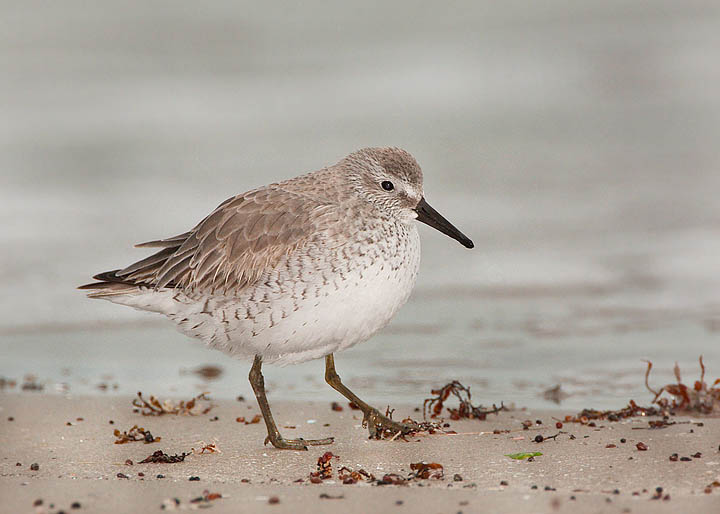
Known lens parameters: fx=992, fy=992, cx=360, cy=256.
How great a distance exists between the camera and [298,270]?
538 cm

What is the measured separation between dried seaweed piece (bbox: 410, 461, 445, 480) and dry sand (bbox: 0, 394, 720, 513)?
0.21ft

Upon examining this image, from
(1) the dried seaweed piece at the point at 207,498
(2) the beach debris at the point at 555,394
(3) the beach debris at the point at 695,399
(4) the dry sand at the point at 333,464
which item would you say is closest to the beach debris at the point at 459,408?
(4) the dry sand at the point at 333,464

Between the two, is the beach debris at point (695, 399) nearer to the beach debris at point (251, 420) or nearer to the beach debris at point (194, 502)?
the beach debris at point (251, 420)

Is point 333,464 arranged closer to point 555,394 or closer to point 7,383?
point 555,394

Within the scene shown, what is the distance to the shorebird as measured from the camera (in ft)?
17.6

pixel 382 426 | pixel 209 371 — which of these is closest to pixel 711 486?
pixel 382 426

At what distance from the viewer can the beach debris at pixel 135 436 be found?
18.5 ft

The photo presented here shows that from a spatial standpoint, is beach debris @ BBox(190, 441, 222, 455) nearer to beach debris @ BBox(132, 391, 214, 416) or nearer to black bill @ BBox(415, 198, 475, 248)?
beach debris @ BBox(132, 391, 214, 416)

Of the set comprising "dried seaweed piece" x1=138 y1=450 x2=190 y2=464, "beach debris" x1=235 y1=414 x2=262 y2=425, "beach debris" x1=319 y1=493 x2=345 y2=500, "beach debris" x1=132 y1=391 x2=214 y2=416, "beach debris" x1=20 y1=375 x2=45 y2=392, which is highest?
"beach debris" x1=20 y1=375 x2=45 y2=392

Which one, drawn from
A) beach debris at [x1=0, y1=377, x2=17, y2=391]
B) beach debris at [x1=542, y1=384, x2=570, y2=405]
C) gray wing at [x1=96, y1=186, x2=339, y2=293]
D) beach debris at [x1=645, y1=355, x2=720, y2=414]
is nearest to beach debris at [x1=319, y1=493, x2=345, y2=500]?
gray wing at [x1=96, y1=186, x2=339, y2=293]

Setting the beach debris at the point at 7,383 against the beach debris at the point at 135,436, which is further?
the beach debris at the point at 7,383

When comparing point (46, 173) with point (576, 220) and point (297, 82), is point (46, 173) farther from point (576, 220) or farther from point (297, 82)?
point (576, 220)

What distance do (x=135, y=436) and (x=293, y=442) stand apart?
0.93 meters

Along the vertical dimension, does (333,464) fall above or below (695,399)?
below
